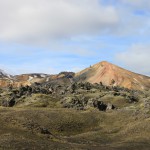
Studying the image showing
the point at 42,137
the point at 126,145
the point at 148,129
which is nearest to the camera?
the point at 42,137

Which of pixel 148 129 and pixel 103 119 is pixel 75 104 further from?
pixel 148 129


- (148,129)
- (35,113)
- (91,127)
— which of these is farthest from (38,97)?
(148,129)

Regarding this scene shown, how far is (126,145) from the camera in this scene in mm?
68938

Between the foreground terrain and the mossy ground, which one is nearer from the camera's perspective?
the mossy ground

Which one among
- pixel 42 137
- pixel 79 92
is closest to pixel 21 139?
pixel 42 137

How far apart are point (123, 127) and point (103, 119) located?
12758mm

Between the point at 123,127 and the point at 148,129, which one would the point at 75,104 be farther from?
the point at 148,129

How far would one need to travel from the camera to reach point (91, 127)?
9806 centimetres

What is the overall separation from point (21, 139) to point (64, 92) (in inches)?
4989

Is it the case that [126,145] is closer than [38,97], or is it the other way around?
[126,145]

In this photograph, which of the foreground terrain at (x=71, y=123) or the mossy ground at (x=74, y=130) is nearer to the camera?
the mossy ground at (x=74, y=130)

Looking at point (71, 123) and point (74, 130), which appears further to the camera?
point (71, 123)

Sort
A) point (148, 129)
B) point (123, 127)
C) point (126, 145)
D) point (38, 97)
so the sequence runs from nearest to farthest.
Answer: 1. point (126, 145)
2. point (148, 129)
3. point (123, 127)
4. point (38, 97)

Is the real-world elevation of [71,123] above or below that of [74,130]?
above
